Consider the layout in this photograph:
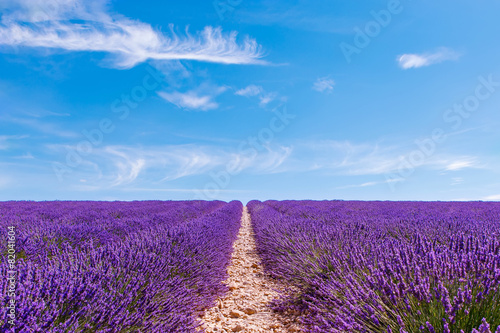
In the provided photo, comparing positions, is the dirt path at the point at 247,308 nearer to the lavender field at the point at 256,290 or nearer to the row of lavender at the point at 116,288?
the lavender field at the point at 256,290

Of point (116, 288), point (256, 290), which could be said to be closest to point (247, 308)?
point (256, 290)

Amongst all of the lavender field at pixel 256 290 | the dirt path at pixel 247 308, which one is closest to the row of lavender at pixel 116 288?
the lavender field at pixel 256 290

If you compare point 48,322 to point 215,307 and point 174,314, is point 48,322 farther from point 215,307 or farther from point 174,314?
point 215,307

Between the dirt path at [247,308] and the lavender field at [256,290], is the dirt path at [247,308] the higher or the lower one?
the lower one

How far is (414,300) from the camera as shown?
165 cm

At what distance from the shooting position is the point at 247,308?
293cm

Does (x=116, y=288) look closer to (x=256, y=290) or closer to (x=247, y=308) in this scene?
(x=247, y=308)

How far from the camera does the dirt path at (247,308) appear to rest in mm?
2547

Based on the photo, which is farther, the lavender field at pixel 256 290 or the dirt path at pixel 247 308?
the dirt path at pixel 247 308

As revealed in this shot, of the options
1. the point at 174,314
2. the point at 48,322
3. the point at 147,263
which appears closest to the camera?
the point at 48,322

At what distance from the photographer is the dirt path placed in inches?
100

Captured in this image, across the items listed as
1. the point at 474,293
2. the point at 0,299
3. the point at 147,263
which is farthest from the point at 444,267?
the point at 0,299

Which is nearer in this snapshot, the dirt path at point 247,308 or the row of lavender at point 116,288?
the row of lavender at point 116,288

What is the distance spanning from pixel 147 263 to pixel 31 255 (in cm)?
161
